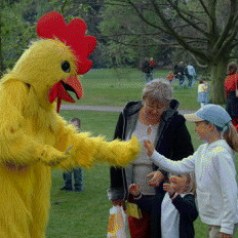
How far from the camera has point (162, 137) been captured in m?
5.32

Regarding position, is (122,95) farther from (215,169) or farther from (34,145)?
(34,145)

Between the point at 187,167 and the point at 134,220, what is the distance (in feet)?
2.16

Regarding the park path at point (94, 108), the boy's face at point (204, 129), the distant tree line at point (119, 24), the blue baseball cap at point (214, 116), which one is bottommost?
the park path at point (94, 108)

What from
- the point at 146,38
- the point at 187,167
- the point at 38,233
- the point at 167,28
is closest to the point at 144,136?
the point at 187,167

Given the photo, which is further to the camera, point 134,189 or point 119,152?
point 134,189

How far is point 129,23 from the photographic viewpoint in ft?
61.1

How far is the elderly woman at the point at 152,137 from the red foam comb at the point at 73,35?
657 mm

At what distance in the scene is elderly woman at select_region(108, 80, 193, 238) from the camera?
17.3 ft

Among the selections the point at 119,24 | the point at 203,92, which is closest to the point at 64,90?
the point at 119,24

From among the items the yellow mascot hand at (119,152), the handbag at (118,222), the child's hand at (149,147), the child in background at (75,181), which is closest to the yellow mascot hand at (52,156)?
the yellow mascot hand at (119,152)

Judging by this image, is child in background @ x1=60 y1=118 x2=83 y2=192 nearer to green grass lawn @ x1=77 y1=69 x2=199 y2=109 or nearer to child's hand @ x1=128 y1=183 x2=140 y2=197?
child's hand @ x1=128 y1=183 x2=140 y2=197

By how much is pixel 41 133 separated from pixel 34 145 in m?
0.32

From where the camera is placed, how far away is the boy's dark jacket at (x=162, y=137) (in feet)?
17.5

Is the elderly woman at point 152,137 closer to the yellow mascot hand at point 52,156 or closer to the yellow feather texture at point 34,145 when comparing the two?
the yellow feather texture at point 34,145
